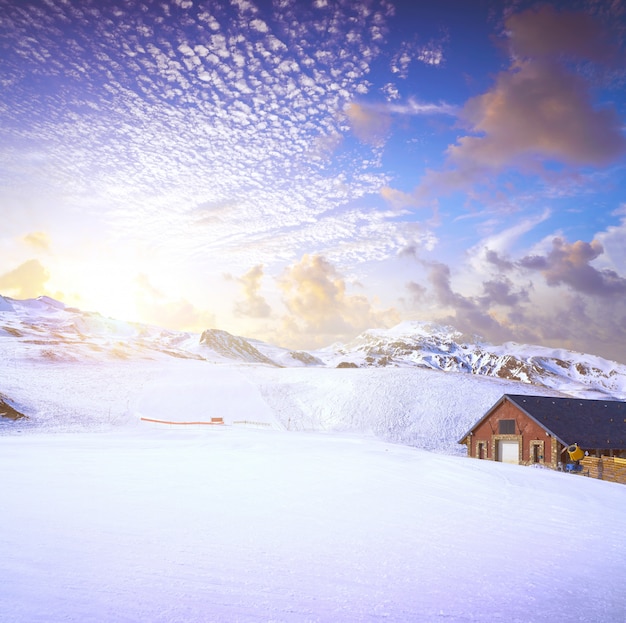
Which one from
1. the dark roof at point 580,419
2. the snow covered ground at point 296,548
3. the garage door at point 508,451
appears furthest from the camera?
the garage door at point 508,451

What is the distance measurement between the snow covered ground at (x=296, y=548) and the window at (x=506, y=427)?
25567 mm

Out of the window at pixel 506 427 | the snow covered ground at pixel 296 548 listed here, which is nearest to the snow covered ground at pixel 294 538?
the snow covered ground at pixel 296 548

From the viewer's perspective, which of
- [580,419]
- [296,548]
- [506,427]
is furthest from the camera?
[506,427]

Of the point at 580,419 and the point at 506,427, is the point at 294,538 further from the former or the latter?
the point at 580,419

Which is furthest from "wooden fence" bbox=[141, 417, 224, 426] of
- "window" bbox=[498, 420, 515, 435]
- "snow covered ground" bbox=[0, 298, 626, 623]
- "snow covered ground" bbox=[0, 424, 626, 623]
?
"snow covered ground" bbox=[0, 424, 626, 623]

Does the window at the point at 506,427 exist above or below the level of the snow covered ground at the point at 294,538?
above

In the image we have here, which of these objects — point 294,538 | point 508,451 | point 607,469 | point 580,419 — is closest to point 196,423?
point 508,451

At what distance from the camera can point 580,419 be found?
150 feet

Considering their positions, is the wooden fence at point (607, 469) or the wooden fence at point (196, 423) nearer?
the wooden fence at point (607, 469)

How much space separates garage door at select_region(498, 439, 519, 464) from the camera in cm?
4591

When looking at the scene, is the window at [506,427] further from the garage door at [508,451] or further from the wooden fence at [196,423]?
the wooden fence at [196,423]

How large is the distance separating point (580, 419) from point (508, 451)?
7063mm

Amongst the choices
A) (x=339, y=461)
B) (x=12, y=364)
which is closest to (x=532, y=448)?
(x=339, y=461)

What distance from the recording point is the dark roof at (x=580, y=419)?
1683 inches
